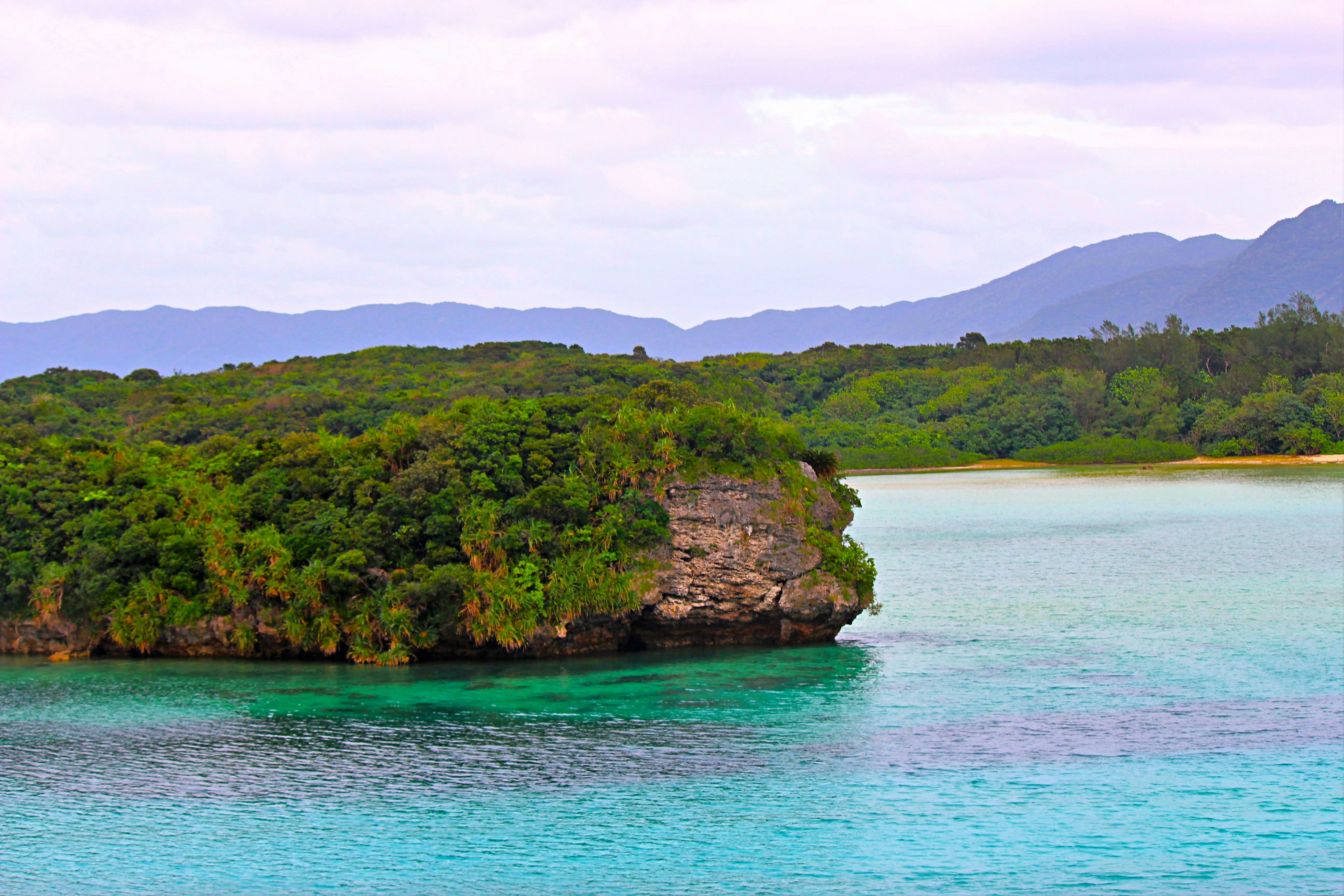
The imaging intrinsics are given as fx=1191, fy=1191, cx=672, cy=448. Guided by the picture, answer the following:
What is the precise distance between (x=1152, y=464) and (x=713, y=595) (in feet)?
302

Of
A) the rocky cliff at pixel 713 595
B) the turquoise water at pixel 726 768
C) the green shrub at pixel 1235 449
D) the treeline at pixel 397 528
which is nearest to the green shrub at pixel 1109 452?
the green shrub at pixel 1235 449

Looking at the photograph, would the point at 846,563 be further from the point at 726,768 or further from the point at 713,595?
the point at 726,768

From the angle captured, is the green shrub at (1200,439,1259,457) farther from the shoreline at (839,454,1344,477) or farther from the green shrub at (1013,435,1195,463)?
the green shrub at (1013,435,1195,463)

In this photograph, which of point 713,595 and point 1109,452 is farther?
point 1109,452

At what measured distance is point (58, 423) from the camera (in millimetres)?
53625

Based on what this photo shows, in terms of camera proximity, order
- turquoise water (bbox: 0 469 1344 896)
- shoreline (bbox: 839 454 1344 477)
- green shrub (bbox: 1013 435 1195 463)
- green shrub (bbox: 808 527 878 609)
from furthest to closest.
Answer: green shrub (bbox: 1013 435 1195 463) < shoreline (bbox: 839 454 1344 477) < green shrub (bbox: 808 527 878 609) < turquoise water (bbox: 0 469 1344 896)

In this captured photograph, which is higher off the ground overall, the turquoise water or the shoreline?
the shoreline

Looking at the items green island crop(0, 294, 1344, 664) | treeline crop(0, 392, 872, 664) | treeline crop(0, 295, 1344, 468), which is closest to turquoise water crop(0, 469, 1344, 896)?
treeline crop(0, 392, 872, 664)

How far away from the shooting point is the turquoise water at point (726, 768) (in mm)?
15047

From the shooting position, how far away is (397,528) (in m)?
26.8

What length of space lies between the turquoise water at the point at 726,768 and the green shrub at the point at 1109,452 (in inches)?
3268

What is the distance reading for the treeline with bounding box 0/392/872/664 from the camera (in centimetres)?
2575

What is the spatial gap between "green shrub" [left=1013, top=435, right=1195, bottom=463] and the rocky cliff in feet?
302

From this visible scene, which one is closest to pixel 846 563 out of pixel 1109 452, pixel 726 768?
pixel 726 768
